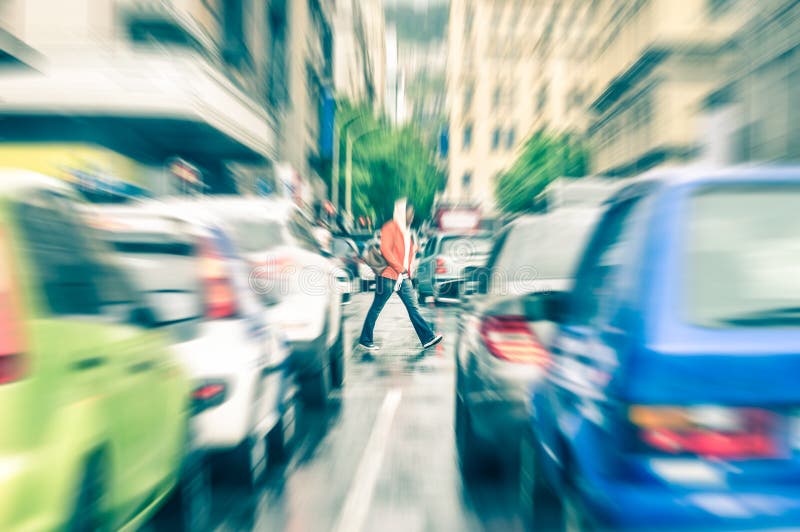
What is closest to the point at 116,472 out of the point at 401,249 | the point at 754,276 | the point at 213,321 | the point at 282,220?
the point at 213,321

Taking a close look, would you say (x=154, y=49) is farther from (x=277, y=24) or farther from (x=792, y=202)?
(x=792, y=202)

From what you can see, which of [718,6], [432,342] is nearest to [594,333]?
[432,342]

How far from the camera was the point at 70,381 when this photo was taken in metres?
2.76

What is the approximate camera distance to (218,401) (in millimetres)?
4773

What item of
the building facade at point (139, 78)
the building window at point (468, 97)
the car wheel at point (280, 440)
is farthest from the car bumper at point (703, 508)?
the building window at point (468, 97)

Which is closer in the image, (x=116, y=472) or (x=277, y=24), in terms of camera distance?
(x=116, y=472)

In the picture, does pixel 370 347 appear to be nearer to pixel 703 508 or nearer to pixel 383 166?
pixel 703 508

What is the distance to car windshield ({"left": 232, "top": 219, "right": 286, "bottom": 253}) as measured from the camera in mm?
7883

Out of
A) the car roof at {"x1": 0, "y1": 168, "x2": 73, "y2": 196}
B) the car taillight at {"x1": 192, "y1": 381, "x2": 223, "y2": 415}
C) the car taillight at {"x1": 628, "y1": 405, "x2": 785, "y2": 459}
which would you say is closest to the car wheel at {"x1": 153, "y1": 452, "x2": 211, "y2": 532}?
the car taillight at {"x1": 192, "y1": 381, "x2": 223, "y2": 415}

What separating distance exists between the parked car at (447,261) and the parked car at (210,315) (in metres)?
14.5

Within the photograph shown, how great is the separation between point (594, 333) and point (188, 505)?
2.45 meters

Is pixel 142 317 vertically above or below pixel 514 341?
above

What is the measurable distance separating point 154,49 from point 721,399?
18.7 meters

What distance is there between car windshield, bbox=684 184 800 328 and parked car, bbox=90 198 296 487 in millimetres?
2828
